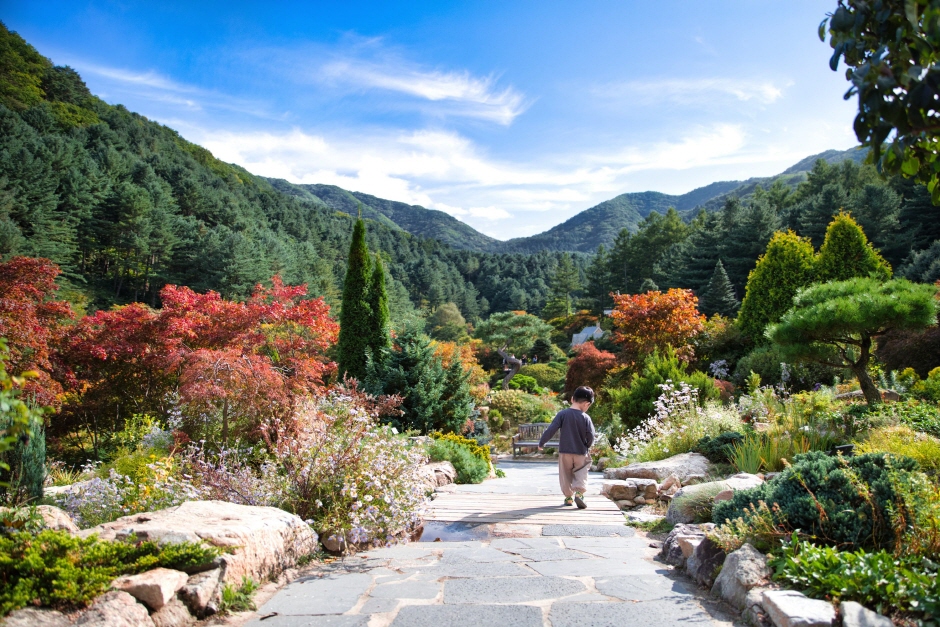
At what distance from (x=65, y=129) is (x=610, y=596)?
1770 inches

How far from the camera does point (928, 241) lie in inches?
1020

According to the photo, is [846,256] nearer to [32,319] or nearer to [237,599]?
[237,599]

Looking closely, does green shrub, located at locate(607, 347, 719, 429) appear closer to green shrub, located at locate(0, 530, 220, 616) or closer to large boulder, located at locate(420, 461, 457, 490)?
large boulder, located at locate(420, 461, 457, 490)

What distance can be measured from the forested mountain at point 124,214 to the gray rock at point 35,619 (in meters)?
21.5

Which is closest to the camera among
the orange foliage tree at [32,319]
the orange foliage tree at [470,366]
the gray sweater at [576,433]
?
the gray sweater at [576,433]

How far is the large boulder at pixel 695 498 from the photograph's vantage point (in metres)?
4.66

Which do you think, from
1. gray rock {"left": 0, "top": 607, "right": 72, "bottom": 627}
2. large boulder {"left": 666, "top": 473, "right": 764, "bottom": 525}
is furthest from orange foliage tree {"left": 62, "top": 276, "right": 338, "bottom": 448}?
gray rock {"left": 0, "top": 607, "right": 72, "bottom": 627}

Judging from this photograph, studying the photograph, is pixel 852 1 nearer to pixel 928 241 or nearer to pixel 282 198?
pixel 928 241

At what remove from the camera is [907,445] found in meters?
4.90

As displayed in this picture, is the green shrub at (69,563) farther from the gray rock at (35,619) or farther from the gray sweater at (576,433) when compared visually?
the gray sweater at (576,433)

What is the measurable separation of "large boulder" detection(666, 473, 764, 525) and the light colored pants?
3.88 feet

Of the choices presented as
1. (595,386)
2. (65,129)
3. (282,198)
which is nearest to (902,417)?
(595,386)

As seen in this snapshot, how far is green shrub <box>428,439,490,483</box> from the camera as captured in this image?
8.22 m

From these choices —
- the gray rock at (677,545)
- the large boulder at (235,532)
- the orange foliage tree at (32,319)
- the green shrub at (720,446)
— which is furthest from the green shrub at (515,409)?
the large boulder at (235,532)
